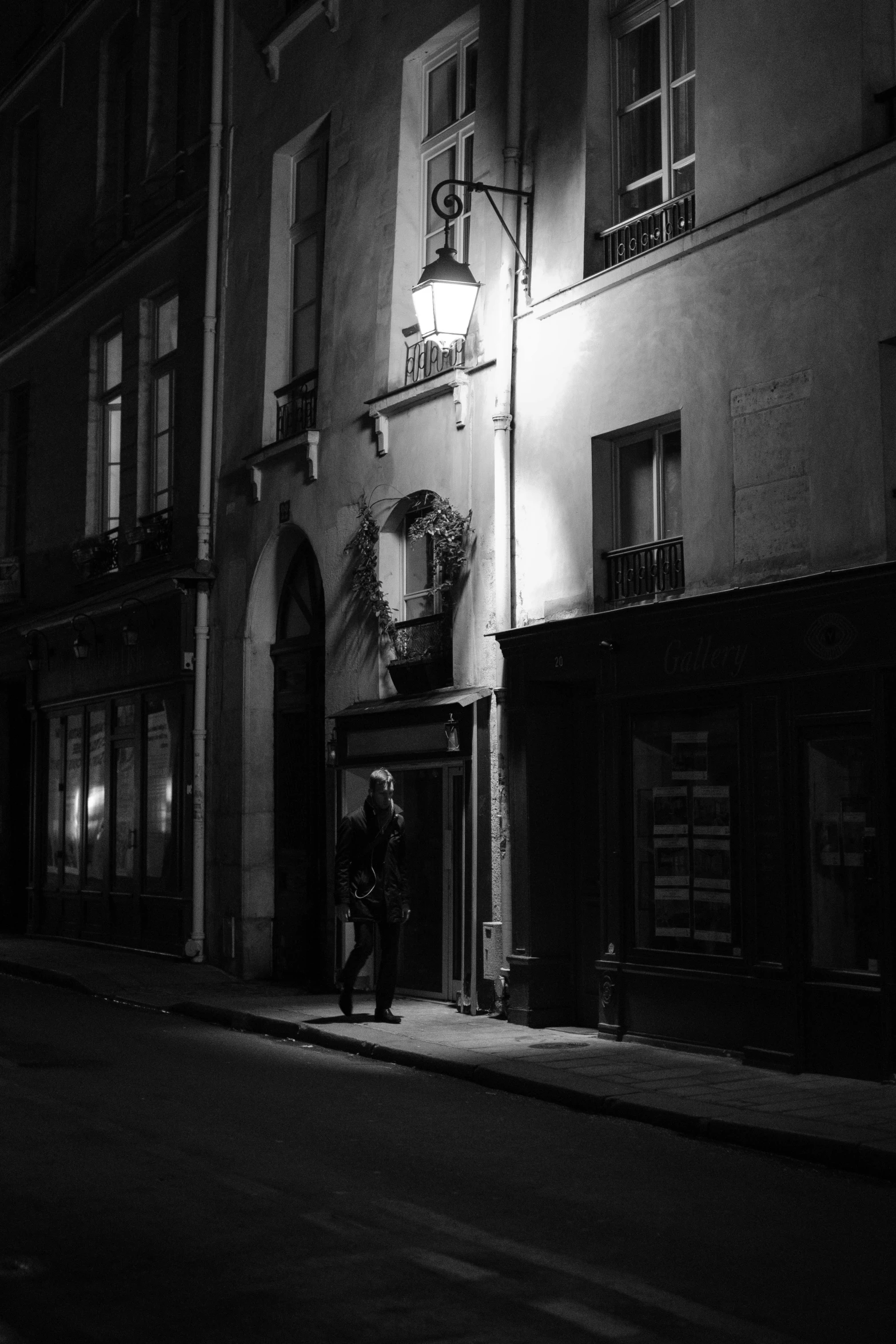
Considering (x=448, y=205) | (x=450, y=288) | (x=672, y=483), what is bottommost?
(x=672, y=483)

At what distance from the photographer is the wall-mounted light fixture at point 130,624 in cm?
2050

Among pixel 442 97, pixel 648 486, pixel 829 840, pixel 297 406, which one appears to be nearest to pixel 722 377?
pixel 648 486

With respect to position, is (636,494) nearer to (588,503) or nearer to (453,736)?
(588,503)

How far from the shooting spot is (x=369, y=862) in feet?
43.8

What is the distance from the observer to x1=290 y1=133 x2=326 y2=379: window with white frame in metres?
17.4

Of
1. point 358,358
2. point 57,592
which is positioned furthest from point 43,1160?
point 57,592

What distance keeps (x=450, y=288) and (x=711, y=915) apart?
533 cm

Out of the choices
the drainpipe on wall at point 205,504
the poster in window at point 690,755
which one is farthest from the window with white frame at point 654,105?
the drainpipe on wall at point 205,504

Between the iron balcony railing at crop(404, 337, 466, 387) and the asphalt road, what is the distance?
6.68 metres

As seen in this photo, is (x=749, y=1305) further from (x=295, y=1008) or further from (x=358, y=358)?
(x=358, y=358)

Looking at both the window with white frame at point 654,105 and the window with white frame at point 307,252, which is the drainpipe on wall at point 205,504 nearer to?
the window with white frame at point 307,252

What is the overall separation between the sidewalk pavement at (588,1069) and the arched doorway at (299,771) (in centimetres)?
82

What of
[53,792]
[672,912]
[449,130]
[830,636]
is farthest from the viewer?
[53,792]

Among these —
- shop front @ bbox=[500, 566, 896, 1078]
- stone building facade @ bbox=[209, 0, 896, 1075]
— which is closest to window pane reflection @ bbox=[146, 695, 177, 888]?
stone building facade @ bbox=[209, 0, 896, 1075]
